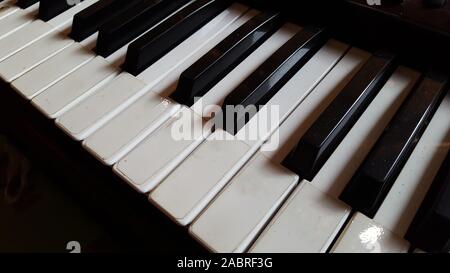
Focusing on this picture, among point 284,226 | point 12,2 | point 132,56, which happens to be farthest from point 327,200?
point 12,2

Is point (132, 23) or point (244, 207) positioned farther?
point (132, 23)

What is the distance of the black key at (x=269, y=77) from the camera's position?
1.77 feet

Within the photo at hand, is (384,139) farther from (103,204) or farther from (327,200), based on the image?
(103,204)

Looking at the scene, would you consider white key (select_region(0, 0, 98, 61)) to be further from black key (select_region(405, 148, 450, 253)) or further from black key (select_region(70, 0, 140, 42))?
black key (select_region(405, 148, 450, 253))

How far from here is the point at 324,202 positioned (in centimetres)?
47

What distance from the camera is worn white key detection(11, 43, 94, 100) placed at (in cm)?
61

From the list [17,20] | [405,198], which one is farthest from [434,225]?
[17,20]

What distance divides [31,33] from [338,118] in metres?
0.58

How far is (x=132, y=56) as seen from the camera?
2.02 ft

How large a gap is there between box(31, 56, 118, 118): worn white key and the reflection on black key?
336 millimetres

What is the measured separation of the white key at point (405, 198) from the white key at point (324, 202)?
21 millimetres

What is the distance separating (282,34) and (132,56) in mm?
270

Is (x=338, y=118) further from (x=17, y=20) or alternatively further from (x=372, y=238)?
(x=17, y=20)

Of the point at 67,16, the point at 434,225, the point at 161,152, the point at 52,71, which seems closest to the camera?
the point at 434,225
